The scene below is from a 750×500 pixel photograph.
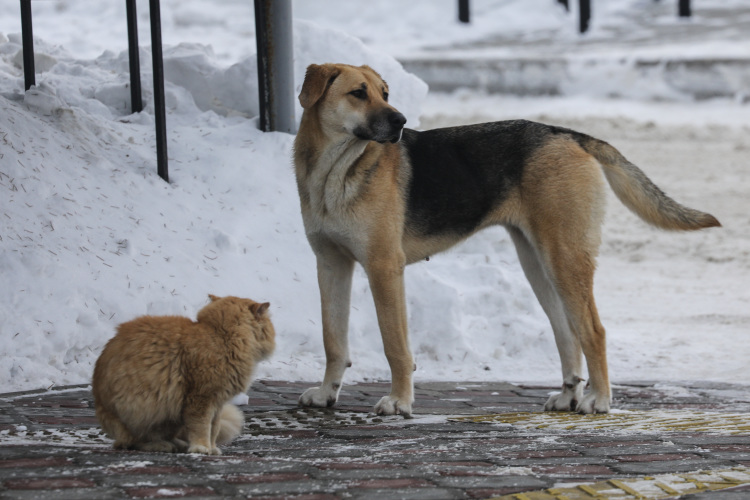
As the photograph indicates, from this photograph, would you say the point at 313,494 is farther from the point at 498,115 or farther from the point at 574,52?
the point at 574,52

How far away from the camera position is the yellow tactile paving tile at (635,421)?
4.95 meters

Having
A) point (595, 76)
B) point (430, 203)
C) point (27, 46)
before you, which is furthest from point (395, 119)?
point (595, 76)

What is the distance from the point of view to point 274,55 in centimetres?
893

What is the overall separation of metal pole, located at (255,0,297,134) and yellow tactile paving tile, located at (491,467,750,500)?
6006 mm

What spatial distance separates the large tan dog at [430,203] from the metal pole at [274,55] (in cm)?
323

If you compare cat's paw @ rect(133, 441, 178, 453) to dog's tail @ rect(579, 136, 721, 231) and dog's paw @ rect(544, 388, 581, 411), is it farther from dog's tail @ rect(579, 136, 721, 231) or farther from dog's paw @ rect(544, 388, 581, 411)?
dog's tail @ rect(579, 136, 721, 231)

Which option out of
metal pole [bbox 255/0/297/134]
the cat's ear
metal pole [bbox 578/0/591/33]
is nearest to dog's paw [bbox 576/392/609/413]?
the cat's ear

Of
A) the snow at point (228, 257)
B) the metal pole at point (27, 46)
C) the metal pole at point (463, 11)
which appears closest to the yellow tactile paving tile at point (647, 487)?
the snow at point (228, 257)

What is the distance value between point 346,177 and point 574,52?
15597mm

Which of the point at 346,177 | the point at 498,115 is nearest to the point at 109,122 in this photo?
the point at 346,177

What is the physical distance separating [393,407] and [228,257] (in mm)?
2562

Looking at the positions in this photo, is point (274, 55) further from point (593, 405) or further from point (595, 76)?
point (595, 76)

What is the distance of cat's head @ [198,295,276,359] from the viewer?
423cm

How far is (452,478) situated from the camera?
11.7ft
